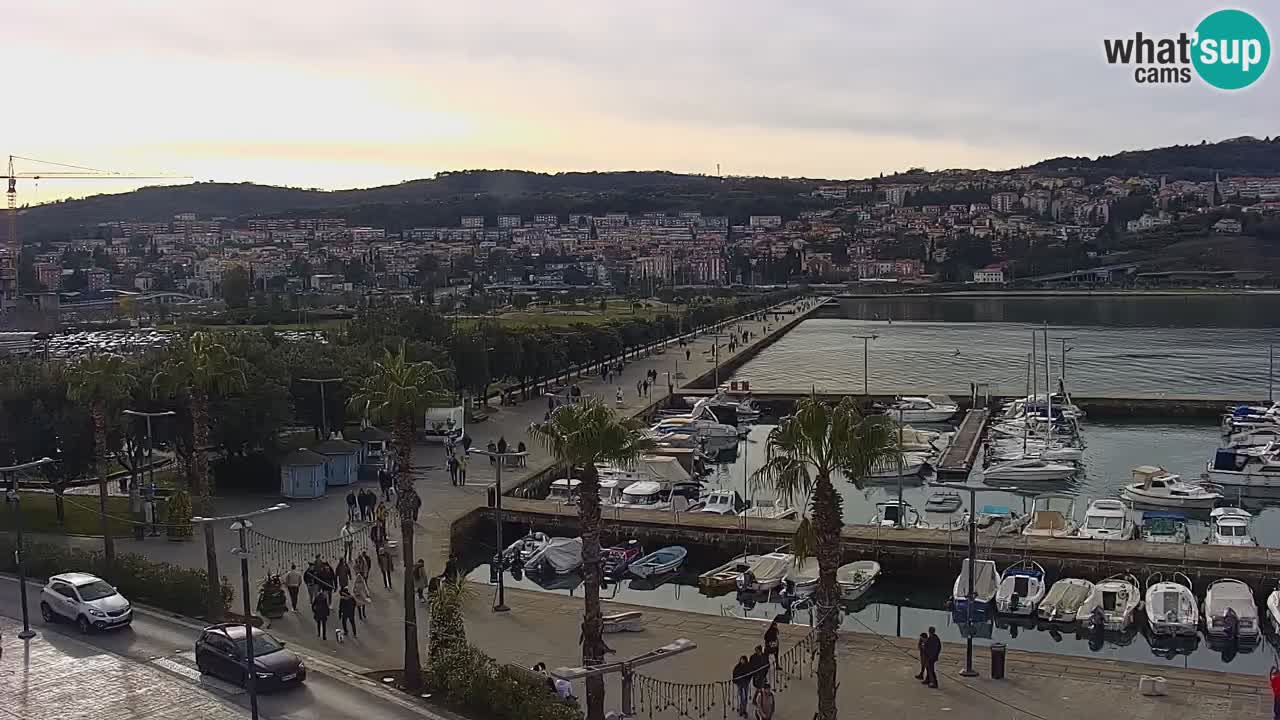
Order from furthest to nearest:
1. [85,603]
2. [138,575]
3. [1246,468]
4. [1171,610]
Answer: [1246,468] < [1171,610] < [138,575] < [85,603]

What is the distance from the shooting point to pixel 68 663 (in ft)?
50.6

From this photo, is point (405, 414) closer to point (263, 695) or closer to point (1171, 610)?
point (263, 695)

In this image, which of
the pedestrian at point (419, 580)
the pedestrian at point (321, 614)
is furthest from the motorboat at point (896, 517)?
the pedestrian at point (321, 614)

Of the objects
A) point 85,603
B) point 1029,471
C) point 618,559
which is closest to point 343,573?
point 85,603

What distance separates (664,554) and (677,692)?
981 cm

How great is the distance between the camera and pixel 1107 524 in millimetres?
26375

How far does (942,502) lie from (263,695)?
2036 centimetres

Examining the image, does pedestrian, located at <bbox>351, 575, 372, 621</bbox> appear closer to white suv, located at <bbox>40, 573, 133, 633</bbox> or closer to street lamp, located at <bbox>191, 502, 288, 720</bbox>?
street lamp, located at <bbox>191, 502, 288, 720</bbox>

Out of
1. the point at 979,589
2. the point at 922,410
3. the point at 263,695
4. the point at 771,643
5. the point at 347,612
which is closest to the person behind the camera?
the point at 263,695

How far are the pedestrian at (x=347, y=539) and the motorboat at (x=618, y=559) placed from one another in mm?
5127

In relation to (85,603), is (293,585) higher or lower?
lower

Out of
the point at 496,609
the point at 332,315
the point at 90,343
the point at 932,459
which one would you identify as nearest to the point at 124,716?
the point at 496,609

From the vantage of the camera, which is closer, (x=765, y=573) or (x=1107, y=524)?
(x=765, y=573)

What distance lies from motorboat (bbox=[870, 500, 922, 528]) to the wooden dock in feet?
25.0
